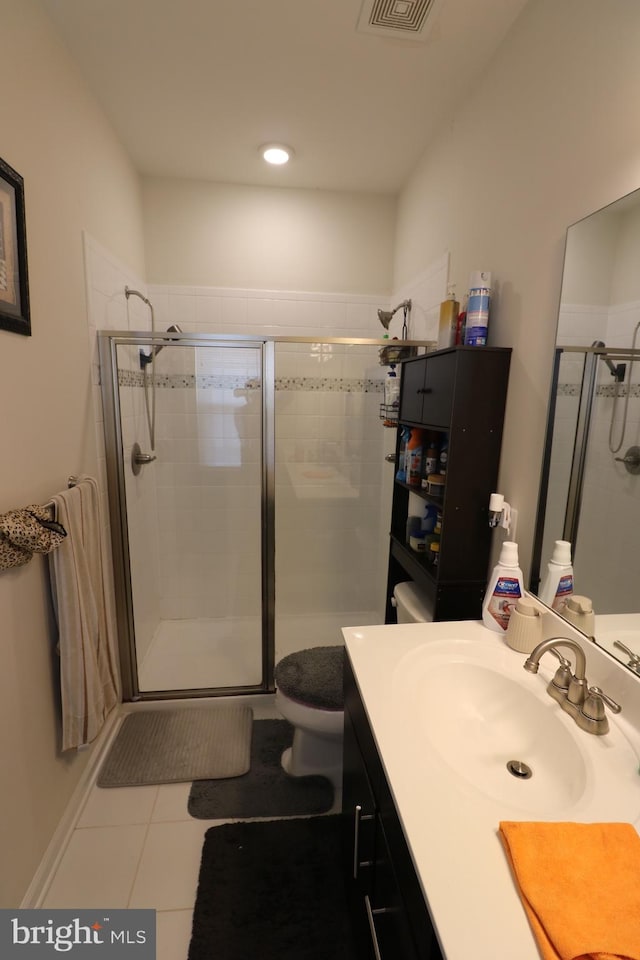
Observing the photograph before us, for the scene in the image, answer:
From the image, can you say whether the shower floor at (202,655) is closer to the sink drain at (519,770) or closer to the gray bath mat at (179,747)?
the gray bath mat at (179,747)

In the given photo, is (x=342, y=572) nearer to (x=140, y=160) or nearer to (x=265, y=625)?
(x=265, y=625)

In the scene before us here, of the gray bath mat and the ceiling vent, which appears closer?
the ceiling vent

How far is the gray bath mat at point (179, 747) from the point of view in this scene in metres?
1.74

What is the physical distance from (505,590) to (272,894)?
1.14m

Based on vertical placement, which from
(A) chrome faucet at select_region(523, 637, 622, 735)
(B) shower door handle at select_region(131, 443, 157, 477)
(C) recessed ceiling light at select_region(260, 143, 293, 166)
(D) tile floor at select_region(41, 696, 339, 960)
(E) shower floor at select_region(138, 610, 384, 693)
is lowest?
(D) tile floor at select_region(41, 696, 339, 960)

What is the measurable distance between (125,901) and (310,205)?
3.12 meters

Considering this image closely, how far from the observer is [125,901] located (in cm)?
130

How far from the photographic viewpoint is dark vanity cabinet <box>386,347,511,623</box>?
135 cm

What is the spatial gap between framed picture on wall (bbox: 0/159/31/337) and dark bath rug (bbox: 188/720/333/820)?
169cm

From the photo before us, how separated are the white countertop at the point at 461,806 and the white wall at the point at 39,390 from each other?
968mm

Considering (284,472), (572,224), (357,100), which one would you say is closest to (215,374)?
(284,472)

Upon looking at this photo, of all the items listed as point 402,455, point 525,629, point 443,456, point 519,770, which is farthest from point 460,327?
point 519,770

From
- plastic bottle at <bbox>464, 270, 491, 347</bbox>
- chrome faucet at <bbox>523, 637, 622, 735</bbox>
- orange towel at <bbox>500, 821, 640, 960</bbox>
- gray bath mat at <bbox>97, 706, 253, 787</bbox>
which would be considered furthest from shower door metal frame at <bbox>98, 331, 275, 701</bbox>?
orange towel at <bbox>500, 821, 640, 960</bbox>

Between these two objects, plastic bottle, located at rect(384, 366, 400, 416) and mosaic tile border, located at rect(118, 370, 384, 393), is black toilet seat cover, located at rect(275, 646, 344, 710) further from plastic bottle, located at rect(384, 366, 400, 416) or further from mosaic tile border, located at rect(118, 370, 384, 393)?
mosaic tile border, located at rect(118, 370, 384, 393)
